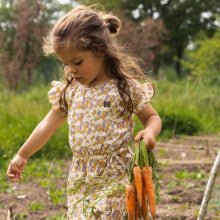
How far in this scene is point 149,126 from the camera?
2336 millimetres

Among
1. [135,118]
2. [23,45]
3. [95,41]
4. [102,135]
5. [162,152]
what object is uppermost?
[95,41]

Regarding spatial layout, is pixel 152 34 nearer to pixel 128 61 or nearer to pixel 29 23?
pixel 29 23

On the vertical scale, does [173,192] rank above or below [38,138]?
below

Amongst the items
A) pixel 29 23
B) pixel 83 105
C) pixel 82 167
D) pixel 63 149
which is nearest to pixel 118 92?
pixel 83 105

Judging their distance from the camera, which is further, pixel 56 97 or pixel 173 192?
pixel 173 192

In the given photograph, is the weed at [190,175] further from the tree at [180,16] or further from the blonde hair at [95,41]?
the tree at [180,16]

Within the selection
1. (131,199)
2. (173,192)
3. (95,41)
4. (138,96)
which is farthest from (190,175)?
(131,199)

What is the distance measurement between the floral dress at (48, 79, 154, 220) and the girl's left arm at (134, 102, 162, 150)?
5 cm

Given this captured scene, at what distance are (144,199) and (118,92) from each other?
0.68 metres

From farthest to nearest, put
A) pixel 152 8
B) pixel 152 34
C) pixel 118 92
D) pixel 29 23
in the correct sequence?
1. pixel 152 8
2. pixel 152 34
3. pixel 29 23
4. pixel 118 92

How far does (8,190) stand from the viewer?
4.36 meters

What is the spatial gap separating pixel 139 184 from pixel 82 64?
755 mm

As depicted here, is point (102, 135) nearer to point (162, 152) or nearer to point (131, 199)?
point (131, 199)

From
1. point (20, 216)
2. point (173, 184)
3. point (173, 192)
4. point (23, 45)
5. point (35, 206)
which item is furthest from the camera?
point (23, 45)
